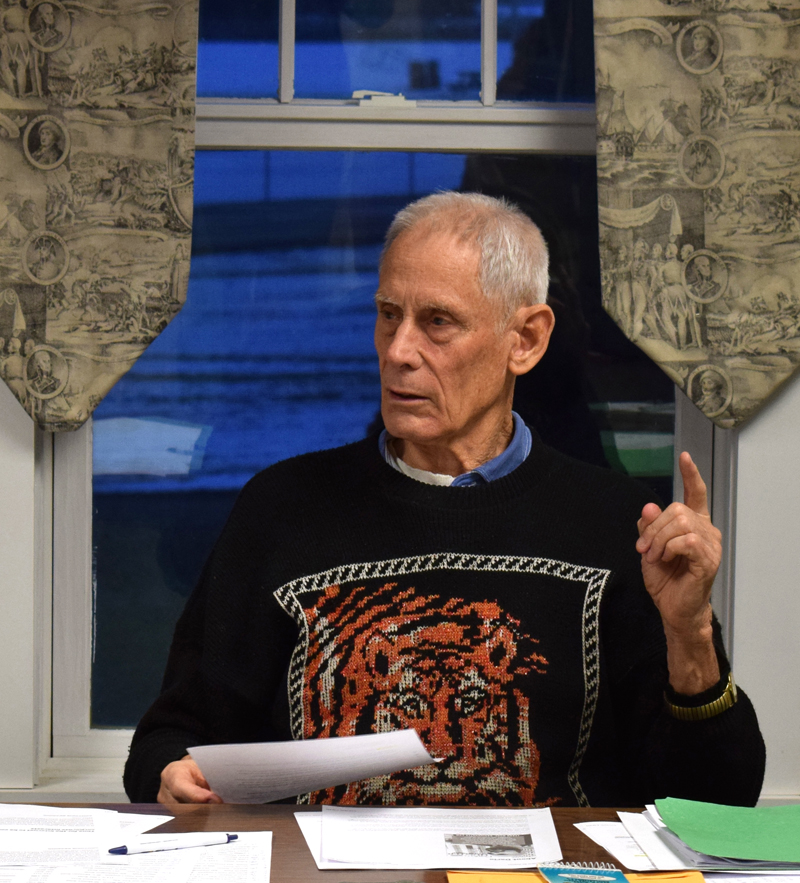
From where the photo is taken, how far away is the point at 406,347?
136cm

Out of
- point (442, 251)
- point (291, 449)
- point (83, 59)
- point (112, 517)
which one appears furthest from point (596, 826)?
point (83, 59)

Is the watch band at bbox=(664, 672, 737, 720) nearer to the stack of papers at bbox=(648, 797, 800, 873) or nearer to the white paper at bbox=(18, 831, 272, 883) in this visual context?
the stack of papers at bbox=(648, 797, 800, 873)

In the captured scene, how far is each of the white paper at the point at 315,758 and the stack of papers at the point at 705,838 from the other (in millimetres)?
199

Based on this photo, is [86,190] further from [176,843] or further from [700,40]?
[176,843]

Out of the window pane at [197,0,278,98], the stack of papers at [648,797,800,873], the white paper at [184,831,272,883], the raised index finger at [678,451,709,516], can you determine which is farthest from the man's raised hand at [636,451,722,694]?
the window pane at [197,0,278,98]

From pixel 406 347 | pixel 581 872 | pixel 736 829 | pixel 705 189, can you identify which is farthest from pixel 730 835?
pixel 705 189

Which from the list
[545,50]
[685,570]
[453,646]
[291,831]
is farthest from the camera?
[545,50]

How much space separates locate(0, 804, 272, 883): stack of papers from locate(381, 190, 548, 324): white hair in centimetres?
82

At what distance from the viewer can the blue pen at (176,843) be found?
33.9 inches

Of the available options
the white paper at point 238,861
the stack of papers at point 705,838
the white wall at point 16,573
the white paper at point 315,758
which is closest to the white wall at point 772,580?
the stack of papers at point 705,838

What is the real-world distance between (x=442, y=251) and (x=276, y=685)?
673 mm

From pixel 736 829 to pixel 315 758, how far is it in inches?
16.2

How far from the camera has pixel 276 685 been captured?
1.37m

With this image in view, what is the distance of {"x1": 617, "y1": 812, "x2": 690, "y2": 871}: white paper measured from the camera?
84cm
